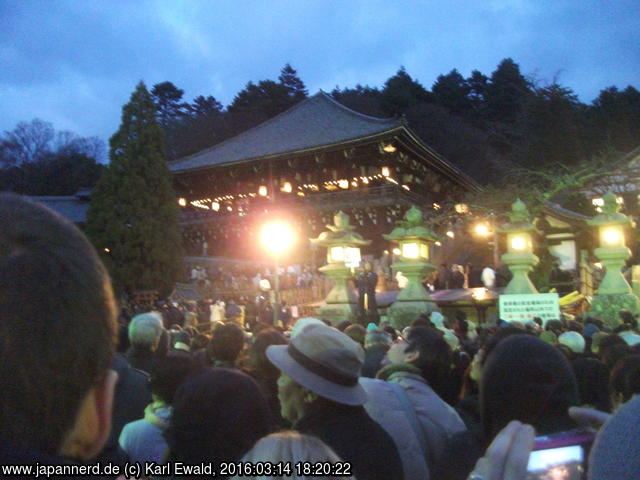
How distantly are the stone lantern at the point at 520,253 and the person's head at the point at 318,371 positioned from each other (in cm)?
966

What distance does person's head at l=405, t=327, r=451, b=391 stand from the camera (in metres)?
3.26

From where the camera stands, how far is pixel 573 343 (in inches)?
170

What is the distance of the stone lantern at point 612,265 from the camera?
35.3 ft

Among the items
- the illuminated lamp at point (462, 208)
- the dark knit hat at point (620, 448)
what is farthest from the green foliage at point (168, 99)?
the dark knit hat at point (620, 448)

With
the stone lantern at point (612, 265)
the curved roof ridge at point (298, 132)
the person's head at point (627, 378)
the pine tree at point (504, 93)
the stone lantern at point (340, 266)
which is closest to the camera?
the person's head at point (627, 378)

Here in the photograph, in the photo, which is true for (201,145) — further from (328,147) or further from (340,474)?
(340,474)

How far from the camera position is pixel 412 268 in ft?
37.1

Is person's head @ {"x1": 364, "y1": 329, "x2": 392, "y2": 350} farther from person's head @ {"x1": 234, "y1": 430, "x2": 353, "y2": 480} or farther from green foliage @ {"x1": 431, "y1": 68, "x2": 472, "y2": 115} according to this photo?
green foliage @ {"x1": 431, "y1": 68, "x2": 472, "y2": 115}

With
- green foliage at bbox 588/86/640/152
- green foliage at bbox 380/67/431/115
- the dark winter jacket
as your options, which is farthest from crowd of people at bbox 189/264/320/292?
green foliage at bbox 380/67/431/115

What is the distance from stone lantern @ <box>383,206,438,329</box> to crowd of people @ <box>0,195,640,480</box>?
638 centimetres

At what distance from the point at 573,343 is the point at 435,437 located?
2.21 meters

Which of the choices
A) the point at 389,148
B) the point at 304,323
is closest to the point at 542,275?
the point at 389,148

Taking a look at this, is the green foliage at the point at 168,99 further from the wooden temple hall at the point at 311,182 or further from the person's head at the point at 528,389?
the person's head at the point at 528,389

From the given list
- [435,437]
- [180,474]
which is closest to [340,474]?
[180,474]
